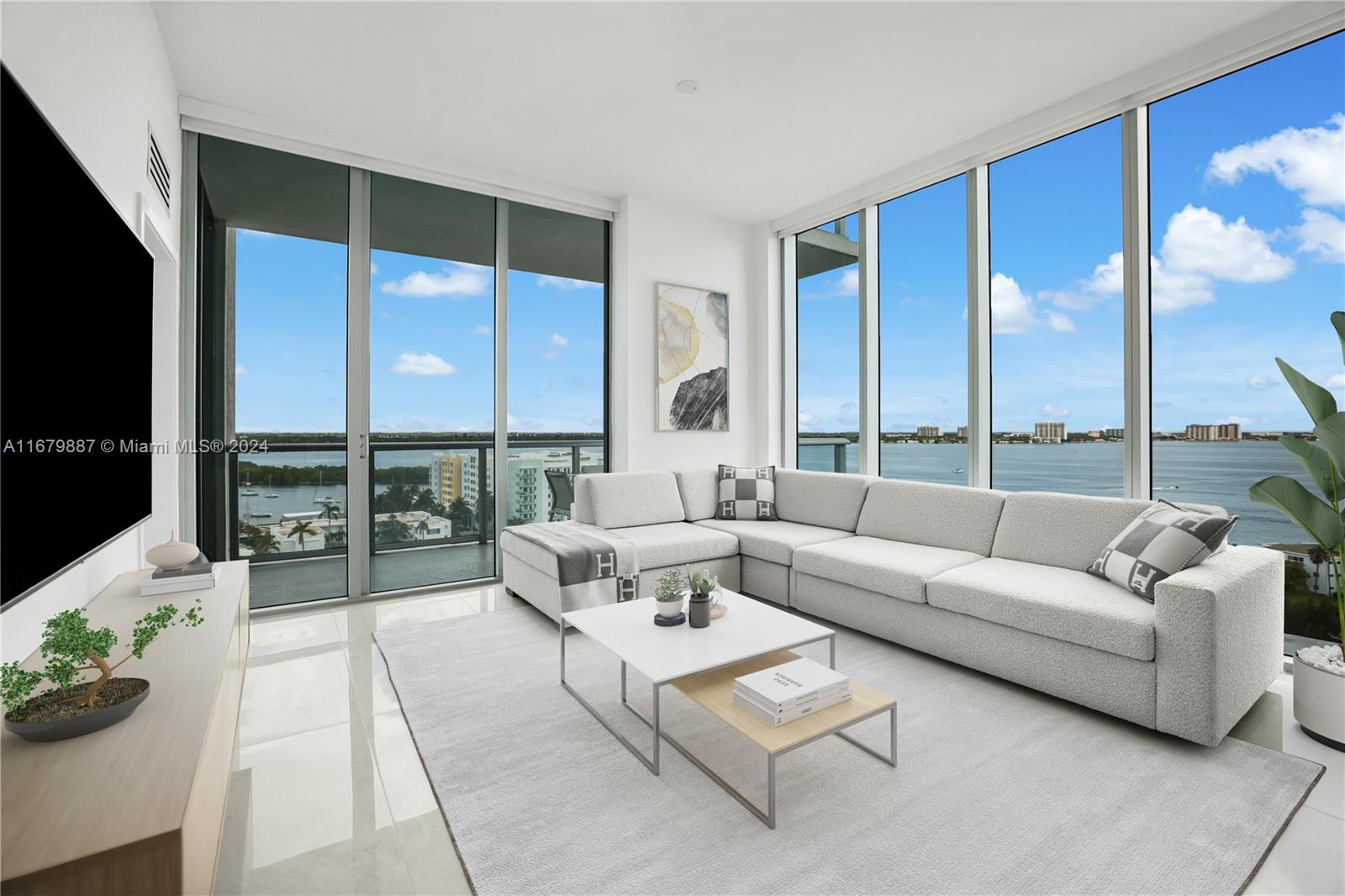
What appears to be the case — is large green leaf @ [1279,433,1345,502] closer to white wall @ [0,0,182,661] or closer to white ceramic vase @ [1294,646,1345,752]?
white ceramic vase @ [1294,646,1345,752]

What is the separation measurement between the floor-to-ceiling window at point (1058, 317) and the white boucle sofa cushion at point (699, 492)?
187cm

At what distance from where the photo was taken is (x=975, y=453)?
13.0 feet

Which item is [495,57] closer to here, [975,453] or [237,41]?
[237,41]

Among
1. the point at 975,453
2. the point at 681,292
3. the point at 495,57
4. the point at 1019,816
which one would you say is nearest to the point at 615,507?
the point at 681,292

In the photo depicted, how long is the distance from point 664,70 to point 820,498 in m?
2.74

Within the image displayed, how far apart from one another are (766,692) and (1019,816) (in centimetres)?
77

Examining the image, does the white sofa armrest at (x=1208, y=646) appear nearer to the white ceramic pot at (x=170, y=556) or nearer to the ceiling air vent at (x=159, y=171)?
the white ceramic pot at (x=170, y=556)

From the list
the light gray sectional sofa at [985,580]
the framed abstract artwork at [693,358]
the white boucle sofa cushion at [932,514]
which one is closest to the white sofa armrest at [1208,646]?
the light gray sectional sofa at [985,580]

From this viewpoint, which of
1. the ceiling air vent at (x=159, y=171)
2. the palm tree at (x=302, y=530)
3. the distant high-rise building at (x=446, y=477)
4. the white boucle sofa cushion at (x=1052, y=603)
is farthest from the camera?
the distant high-rise building at (x=446, y=477)

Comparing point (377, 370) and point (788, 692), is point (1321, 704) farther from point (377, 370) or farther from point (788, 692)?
point (377, 370)

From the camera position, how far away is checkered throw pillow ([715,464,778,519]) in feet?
15.1

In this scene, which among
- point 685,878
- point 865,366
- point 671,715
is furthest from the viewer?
point 865,366

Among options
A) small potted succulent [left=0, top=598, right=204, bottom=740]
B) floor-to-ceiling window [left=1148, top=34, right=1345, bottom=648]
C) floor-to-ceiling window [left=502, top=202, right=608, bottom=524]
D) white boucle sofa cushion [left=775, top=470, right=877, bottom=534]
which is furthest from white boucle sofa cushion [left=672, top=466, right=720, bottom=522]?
small potted succulent [left=0, top=598, right=204, bottom=740]

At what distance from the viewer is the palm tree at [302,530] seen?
12.9ft
